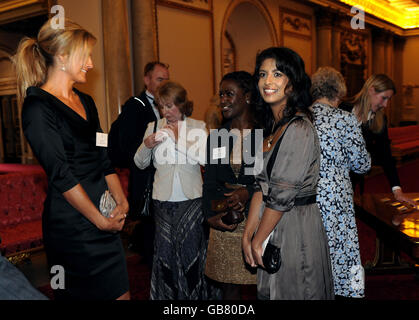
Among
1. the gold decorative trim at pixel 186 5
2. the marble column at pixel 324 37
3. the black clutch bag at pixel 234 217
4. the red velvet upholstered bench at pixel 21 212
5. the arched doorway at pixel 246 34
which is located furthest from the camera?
the marble column at pixel 324 37

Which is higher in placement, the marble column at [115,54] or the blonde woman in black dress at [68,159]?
the marble column at [115,54]

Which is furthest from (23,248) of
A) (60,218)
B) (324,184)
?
(324,184)

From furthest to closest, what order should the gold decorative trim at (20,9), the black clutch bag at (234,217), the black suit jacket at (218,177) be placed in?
the gold decorative trim at (20,9) < the black suit jacket at (218,177) < the black clutch bag at (234,217)

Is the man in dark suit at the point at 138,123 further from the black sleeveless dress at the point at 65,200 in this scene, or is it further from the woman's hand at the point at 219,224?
the black sleeveless dress at the point at 65,200

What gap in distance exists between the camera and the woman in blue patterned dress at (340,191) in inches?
93.0

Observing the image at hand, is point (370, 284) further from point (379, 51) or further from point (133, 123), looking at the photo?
point (379, 51)

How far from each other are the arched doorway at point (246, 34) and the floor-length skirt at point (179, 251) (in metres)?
6.97

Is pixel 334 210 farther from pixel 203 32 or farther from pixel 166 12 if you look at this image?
pixel 203 32

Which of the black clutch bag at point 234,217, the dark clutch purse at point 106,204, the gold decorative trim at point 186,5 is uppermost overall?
the gold decorative trim at point 186,5

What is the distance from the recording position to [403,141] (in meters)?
12.6

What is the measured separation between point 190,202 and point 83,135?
39.4 inches

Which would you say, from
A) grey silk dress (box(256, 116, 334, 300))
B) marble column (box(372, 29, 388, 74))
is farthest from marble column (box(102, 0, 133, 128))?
marble column (box(372, 29, 388, 74))

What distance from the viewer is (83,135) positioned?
1.82m

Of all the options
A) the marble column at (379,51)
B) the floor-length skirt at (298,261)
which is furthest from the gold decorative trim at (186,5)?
the marble column at (379,51)
